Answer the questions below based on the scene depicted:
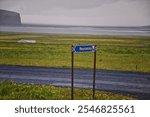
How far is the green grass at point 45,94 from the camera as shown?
12062mm

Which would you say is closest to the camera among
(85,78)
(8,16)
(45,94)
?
(45,94)

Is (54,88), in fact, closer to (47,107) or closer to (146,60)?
(47,107)

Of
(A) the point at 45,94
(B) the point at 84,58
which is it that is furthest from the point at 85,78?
(B) the point at 84,58

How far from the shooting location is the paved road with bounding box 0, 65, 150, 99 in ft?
47.6

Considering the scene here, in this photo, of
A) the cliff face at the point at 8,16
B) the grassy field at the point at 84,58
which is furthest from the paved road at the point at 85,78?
the cliff face at the point at 8,16

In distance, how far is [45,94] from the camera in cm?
1242

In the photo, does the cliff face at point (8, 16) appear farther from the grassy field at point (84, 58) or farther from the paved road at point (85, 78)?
the paved road at point (85, 78)

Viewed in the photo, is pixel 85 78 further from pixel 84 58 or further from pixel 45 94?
pixel 84 58

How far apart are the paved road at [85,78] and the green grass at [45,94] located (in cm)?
118

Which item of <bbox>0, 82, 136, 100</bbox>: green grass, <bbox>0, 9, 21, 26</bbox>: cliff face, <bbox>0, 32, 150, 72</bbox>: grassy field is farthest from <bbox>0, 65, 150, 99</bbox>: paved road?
<bbox>0, 9, 21, 26</bbox>: cliff face

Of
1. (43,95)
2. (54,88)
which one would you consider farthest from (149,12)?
(43,95)

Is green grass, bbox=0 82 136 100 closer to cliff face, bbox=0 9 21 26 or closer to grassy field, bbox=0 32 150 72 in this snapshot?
grassy field, bbox=0 32 150 72

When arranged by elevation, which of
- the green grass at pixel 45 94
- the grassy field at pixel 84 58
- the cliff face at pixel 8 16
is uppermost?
the cliff face at pixel 8 16

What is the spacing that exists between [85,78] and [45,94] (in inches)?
201
